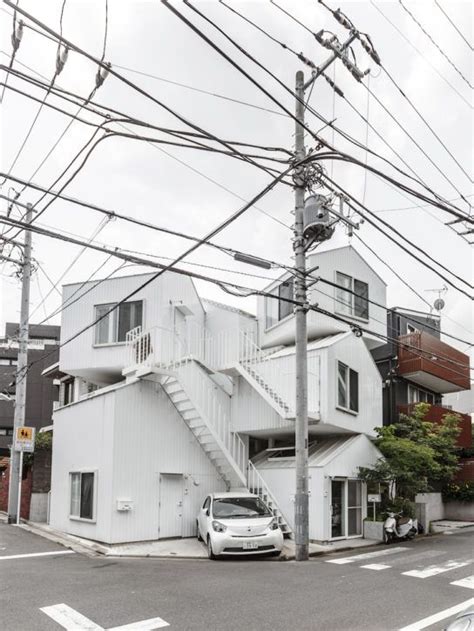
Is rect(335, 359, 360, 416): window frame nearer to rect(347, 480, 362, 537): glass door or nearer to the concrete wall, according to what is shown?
rect(347, 480, 362, 537): glass door

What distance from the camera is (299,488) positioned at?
13555 mm

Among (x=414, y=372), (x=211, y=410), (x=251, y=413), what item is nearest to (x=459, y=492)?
(x=414, y=372)

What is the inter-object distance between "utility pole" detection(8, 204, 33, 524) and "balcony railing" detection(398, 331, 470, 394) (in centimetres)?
1352

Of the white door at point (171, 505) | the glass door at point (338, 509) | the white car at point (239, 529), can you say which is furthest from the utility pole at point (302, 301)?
the white door at point (171, 505)

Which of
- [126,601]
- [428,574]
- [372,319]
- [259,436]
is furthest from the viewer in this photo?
[372,319]

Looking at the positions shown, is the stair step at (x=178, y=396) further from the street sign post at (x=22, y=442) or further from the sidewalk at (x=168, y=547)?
the street sign post at (x=22, y=442)

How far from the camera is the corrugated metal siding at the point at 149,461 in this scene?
15289 millimetres

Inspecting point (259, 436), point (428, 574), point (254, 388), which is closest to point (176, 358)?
point (254, 388)

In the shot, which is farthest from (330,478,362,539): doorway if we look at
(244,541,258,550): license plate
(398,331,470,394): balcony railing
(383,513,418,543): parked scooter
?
(398,331,470,394): balcony railing

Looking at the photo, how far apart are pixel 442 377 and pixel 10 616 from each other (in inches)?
803

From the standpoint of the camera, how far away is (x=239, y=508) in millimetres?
14180

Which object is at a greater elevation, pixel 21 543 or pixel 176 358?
pixel 176 358

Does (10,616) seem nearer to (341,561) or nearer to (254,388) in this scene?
(341,561)

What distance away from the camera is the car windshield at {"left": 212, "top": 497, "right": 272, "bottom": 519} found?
45.7 feet
